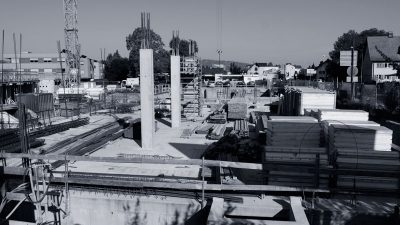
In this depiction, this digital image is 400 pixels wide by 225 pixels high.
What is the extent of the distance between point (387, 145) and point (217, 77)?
84444 mm

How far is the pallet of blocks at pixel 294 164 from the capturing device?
8281 millimetres

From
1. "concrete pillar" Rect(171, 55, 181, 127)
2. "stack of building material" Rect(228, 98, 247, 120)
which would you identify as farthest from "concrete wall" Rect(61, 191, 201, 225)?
"stack of building material" Rect(228, 98, 247, 120)

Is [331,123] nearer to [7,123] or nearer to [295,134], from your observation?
[295,134]

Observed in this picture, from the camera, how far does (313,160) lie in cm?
853

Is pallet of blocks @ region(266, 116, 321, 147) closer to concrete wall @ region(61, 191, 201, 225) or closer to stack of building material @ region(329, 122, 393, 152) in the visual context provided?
stack of building material @ region(329, 122, 393, 152)

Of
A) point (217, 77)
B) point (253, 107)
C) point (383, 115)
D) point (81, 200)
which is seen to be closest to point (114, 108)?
point (253, 107)

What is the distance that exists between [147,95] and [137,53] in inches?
3033

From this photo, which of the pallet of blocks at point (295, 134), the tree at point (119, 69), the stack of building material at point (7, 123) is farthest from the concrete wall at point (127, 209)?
the tree at point (119, 69)

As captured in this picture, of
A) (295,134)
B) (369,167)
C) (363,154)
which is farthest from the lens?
(295,134)

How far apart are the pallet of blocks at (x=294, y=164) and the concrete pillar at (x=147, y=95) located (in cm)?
736

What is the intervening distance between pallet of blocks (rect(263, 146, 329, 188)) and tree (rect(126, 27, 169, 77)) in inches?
3021

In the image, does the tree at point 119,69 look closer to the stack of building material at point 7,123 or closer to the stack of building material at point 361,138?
the stack of building material at point 7,123

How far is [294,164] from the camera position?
842 centimetres

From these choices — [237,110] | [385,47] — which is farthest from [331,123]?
[385,47]
